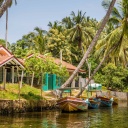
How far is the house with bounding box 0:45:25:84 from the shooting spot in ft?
91.4

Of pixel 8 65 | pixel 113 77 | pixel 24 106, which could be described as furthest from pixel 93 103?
pixel 113 77

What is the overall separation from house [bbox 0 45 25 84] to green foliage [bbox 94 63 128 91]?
17.3 meters

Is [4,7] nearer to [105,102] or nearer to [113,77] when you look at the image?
[105,102]

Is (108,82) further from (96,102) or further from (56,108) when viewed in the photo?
(56,108)

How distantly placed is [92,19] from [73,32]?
10877 millimetres

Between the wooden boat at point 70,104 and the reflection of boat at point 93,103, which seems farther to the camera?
the reflection of boat at point 93,103

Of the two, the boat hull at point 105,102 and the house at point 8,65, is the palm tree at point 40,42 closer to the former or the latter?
the house at point 8,65

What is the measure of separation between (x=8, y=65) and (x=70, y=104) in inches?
340

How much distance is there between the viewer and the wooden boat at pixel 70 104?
25.5 m

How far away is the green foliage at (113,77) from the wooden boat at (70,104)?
21.2m

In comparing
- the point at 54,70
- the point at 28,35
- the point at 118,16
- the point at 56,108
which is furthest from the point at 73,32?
the point at 56,108

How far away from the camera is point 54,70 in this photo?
3588cm

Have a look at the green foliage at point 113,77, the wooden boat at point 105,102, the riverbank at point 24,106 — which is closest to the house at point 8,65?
the riverbank at point 24,106

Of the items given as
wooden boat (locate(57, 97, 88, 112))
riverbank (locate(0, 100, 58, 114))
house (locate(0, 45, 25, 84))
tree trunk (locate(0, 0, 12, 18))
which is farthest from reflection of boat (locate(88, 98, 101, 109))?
tree trunk (locate(0, 0, 12, 18))
